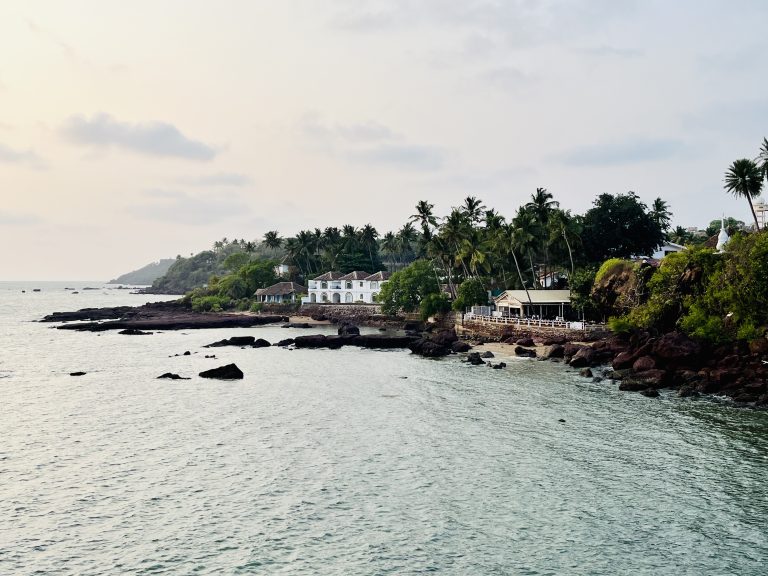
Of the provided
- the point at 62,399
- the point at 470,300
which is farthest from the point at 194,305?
the point at 62,399

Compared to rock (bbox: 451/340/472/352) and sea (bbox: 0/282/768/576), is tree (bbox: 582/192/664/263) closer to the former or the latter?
rock (bbox: 451/340/472/352)

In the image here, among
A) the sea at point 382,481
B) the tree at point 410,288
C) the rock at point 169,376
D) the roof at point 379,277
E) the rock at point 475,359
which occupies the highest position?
the roof at point 379,277

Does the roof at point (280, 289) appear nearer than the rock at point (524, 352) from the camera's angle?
No

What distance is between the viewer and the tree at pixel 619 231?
8750 centimetres

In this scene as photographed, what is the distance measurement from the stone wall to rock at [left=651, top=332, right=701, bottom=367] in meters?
15.3

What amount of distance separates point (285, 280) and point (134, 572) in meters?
128

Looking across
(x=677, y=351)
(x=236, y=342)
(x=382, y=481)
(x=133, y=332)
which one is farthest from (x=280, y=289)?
(x=382, y=481)

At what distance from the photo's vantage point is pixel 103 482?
26.9 metres

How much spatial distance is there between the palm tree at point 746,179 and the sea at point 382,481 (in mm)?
32834

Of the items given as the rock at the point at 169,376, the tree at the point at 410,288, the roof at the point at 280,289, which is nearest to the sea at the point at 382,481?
the rock at the point at 169,376

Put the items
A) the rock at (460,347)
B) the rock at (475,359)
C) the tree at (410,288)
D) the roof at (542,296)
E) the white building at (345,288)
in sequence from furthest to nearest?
the white building at (345,288)
the tree at (410,288)
the roof at (542,296)
the rock at (460,347)
the rock at (475,359)

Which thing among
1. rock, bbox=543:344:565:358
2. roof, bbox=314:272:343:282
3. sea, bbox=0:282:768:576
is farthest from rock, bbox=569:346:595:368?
roof, bbox=314:272:343:282

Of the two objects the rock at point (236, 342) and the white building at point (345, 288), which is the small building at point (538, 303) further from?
the white building at point (345, 288)

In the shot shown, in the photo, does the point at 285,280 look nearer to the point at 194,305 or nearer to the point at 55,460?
the point at 194,305
